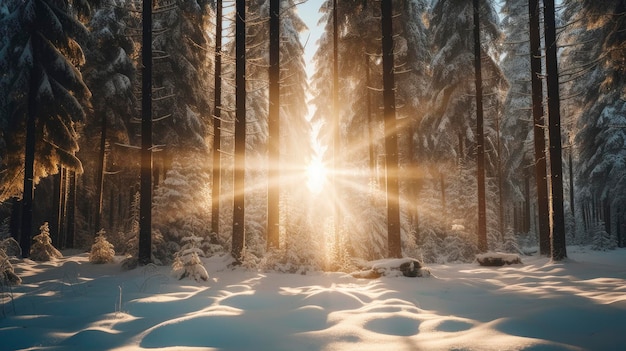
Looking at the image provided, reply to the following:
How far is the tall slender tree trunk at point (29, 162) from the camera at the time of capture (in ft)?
40.0

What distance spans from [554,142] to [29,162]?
58.0 feet

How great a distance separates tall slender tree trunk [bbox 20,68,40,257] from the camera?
1220cm

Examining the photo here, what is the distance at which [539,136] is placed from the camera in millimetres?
14312

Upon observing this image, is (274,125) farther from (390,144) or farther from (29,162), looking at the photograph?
(29,162)

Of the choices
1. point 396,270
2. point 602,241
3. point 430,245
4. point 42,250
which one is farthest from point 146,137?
point 602,241

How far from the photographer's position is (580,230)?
27094 millimetres

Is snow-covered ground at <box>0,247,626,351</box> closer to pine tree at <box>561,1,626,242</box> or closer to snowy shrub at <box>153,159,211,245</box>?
snowy shrub at <box>153,159,211,245</box>

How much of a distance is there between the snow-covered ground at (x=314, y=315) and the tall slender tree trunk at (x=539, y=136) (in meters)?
5.84

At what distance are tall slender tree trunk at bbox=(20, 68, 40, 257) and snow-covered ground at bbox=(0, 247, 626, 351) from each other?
15.9ft

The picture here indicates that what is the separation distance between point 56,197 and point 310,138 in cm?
2296

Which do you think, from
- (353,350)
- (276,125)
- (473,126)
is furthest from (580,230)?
(353,350)

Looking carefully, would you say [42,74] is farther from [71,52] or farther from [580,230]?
[580,230]

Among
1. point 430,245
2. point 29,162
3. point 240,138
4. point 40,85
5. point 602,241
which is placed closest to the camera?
point 240,138

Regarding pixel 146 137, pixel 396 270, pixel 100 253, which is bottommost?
pixel 396 270
